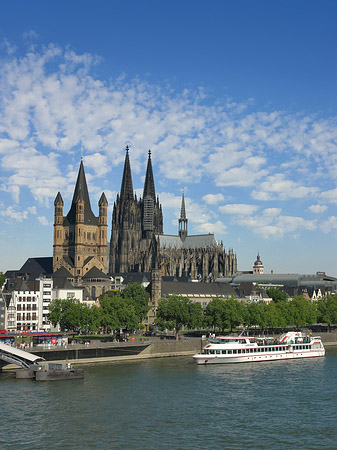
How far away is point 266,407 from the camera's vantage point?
60875 mm

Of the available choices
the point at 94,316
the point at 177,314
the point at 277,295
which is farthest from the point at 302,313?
the point at 94,316

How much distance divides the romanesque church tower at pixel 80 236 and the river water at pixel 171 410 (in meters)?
106

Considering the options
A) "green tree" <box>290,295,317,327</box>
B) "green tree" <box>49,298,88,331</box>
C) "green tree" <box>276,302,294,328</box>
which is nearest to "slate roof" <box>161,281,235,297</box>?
"green tree" <box>290,295,317,327</box>

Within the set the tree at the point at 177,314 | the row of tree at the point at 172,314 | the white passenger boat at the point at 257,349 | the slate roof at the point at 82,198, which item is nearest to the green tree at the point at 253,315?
the row of tree at the point at 172,314

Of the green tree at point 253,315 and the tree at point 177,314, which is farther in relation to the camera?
the green tree at point 253,315

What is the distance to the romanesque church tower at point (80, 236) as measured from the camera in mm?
190250

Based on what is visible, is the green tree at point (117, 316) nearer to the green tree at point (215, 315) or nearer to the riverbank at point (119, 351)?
the riverbank at point (119, 351)

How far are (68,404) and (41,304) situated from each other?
258 feet

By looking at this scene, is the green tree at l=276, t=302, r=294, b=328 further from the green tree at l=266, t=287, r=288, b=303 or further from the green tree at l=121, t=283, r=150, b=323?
the green tree at l=266, t=287, r=288, b=303

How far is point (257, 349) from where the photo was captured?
333 ft

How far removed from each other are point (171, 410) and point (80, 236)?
453 ft

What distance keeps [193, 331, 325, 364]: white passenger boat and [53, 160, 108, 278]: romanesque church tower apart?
8541 cm

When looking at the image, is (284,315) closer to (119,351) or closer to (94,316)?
(94,316)

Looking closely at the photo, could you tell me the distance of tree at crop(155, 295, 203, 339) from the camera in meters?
122
